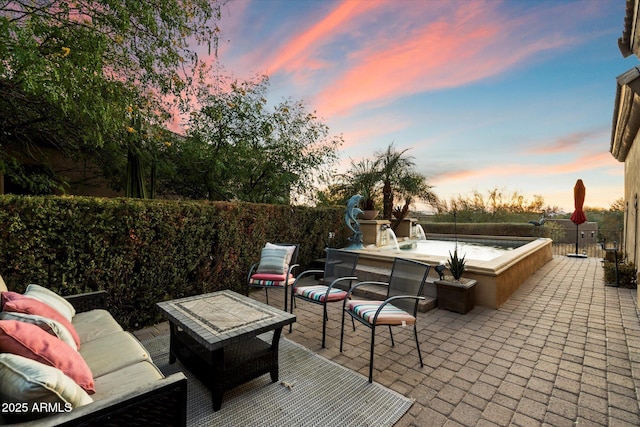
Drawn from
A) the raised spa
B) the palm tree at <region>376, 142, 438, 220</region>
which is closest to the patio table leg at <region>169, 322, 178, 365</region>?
the raised spa

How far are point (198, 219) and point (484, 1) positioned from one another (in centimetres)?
569

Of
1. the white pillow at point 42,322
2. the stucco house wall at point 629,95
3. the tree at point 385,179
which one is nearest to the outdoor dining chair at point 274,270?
the white pillow at point 42,322

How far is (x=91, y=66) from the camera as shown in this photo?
303 centimetres

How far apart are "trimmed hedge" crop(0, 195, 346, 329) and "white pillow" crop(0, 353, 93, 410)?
88.1 inches

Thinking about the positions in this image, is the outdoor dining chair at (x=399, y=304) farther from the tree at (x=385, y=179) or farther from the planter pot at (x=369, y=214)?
the tree at (x=385, y=179)

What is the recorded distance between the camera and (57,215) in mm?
2859

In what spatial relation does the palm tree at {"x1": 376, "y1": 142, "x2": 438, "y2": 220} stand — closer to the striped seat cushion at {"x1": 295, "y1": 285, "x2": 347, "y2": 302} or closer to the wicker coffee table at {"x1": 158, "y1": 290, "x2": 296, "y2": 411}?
the striped seat cushion at {"x1": 295, "y1": 285, "x2": 347, "y2": 302}

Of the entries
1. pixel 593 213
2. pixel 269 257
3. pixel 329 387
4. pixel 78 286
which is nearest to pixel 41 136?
pixel 78 286

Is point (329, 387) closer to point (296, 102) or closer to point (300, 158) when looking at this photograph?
point (300, 158)

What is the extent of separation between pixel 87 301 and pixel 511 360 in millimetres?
4180

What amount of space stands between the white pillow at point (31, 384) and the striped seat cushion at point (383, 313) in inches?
79.6

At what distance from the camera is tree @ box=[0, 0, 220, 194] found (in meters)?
2.81

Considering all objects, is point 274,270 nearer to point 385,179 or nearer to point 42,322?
point 42,322

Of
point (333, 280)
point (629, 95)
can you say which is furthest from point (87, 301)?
A: point (629, 95)
